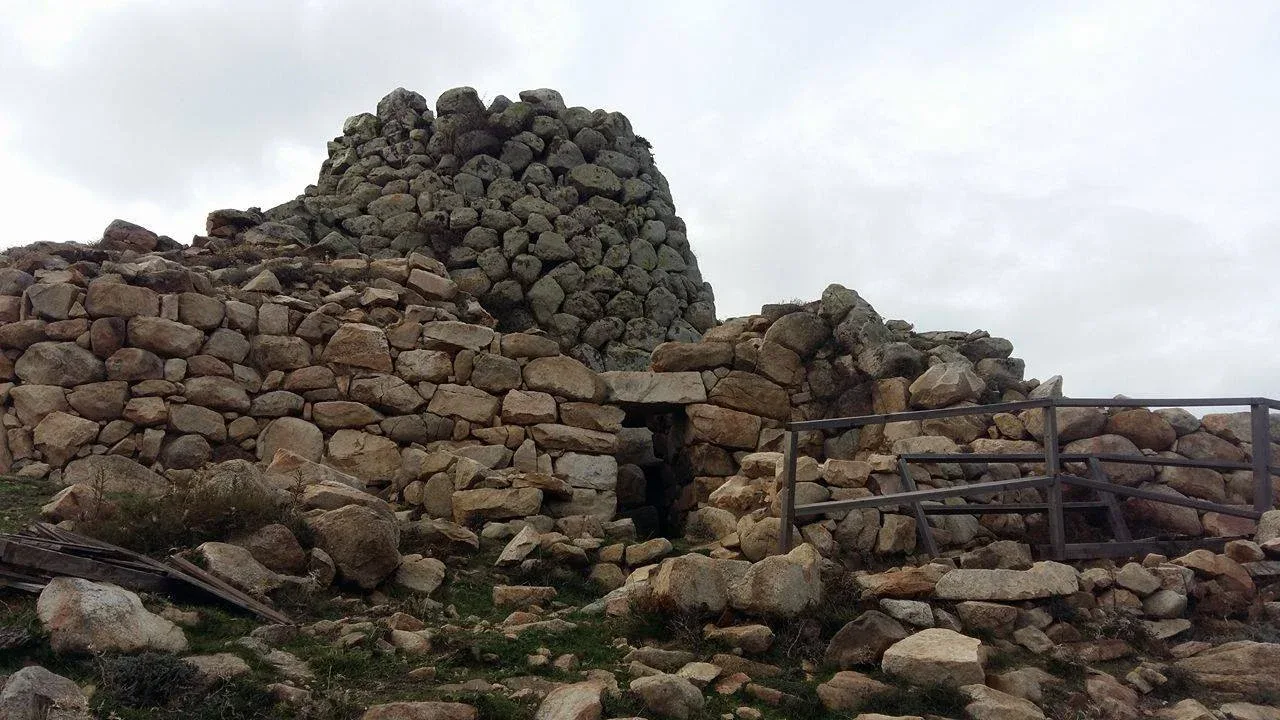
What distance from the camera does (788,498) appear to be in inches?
280

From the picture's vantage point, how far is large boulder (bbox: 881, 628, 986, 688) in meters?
4.82

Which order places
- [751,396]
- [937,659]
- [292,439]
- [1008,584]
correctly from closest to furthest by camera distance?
[937,659]
[1008,584]
[292,439]
[751,396]

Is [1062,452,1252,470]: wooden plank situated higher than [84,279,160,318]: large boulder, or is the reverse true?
[84,279,160,318]: large boulder

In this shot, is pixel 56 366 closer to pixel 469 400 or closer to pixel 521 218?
pixel 469 400

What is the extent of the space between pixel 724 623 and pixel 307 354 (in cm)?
590

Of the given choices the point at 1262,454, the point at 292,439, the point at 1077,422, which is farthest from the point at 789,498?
the point at 292,439

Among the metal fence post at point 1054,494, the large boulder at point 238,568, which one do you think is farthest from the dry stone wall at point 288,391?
the metal fence post at point 1054,494

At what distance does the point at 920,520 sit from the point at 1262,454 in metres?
2.63

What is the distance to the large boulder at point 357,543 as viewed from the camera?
623 cm

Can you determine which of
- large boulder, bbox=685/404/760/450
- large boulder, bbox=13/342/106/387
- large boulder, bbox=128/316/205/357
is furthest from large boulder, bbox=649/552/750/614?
large boulder, bbox=13/342/106/387

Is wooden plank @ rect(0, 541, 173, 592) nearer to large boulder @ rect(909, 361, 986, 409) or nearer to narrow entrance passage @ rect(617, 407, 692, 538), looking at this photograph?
narrow entrance passage @ rect(617, 407, 692, 538)

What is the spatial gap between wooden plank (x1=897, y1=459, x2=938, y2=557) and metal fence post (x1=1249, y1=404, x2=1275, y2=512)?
2.48 m

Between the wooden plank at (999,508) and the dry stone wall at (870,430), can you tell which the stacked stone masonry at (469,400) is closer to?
the dry stone wall at (870,430)

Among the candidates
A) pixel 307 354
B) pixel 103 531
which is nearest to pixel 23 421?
pixel 307 354
